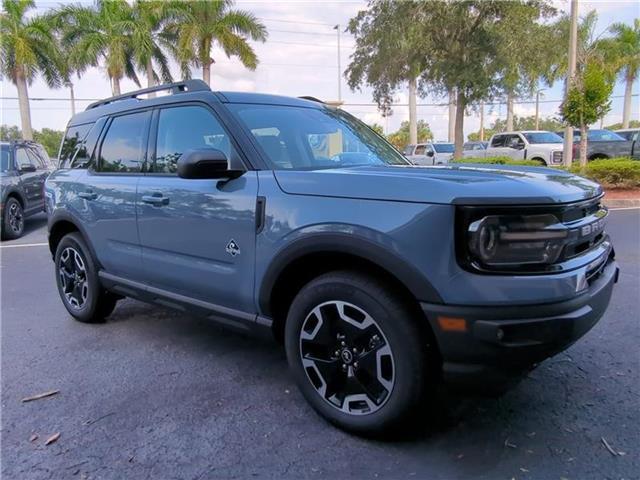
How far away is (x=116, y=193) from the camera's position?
372 centimetres

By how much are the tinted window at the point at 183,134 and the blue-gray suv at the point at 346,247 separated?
0.04 feet

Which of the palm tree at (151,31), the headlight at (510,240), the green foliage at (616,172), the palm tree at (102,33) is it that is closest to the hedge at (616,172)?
the green foliage at (616,172)

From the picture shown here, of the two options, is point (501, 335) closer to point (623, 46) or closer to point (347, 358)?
point (347, 358)

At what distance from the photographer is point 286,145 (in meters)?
3.12

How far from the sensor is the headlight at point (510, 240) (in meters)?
2.09

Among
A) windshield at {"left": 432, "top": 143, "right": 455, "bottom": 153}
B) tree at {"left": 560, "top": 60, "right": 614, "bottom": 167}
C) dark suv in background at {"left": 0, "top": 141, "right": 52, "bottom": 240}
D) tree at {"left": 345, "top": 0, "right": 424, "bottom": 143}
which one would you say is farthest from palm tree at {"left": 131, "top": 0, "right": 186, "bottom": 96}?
tree at {"left": 560, "top": 60, "right": 614, "bottom": 167}

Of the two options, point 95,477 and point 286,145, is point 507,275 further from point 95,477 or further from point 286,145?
point 95,477

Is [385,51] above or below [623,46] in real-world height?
below

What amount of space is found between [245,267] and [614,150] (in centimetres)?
1932

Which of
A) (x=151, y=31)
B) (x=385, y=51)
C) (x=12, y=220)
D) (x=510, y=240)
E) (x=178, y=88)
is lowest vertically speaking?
(x=12, y=220)

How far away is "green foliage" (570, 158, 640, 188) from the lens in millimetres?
13328

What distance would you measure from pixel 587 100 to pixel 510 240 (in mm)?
14993

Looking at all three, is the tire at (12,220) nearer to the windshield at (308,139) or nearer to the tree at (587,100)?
the windshield at (308,139)

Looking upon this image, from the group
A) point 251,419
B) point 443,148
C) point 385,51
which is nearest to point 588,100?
point 385,51
